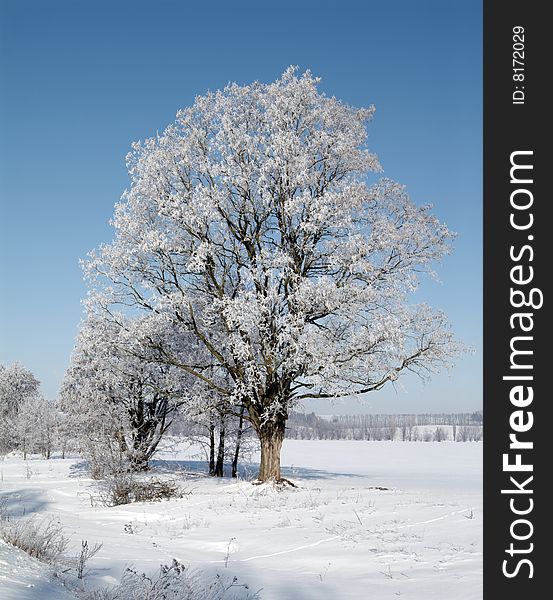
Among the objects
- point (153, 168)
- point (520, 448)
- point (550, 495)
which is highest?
point (153, 168)

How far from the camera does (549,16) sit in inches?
223

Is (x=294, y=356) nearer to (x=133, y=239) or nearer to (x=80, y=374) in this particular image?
(x=133, y=239)

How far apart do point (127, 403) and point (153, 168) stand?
509 inches

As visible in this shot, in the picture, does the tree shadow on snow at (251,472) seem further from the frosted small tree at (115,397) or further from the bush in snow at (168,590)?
the bush in snow at (168,590)

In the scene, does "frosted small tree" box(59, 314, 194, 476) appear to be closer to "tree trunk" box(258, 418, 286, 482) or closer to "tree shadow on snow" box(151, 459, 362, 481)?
"tree shadow on snow" box(151, 459, 362, 481)

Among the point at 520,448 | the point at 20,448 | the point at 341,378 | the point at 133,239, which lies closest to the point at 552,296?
the point at 520,448

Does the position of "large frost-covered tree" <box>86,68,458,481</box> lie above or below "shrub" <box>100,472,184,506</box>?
above

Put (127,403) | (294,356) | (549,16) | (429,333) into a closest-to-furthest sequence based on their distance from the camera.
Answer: (549,16) < (294,356) < (429,333) < (127,403)

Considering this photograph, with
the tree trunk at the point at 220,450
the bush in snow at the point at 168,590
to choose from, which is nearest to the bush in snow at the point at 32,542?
the bush in snow at the point at 168,590

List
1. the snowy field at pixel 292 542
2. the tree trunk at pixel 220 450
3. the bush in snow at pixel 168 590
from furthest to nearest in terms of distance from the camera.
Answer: the tree trunk at pixel 220 450, the snowy field at pixel 292 542, the bush in snow at pixel 168 590

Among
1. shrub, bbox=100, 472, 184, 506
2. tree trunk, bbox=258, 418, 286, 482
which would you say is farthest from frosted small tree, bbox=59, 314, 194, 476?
tree trunk, bbox=258, 418, 286, 482

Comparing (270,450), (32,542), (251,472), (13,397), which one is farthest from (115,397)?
(13,397)

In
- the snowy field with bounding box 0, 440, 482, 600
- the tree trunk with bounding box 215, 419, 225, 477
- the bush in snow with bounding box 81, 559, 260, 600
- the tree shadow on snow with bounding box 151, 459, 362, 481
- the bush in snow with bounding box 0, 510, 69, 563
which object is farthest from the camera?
the tree trunk with bounding box 215, 419, 225, 477

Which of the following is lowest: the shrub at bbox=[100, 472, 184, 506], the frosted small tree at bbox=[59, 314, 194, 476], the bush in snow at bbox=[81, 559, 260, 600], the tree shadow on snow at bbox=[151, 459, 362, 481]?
the tree shadow on snow at bbox=[151, 459, 362, 481]
